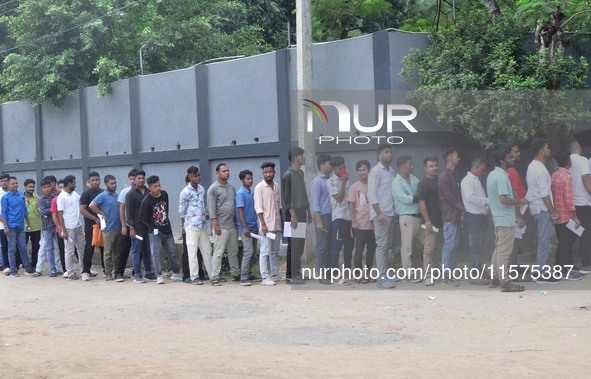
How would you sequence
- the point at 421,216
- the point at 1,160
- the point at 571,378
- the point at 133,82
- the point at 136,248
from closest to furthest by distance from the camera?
the point at 571,378, the point at 421,216, the point at 136,248, the point at 133,82, the point at 1,160

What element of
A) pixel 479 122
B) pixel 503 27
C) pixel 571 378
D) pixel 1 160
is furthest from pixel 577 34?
pixel 1 160

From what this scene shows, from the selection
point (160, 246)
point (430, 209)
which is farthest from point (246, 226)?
point (430, 209)

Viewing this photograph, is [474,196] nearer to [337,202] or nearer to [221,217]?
[337,202]

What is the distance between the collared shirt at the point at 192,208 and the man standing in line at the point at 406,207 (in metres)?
3.11

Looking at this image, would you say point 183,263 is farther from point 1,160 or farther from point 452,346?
point 1,160

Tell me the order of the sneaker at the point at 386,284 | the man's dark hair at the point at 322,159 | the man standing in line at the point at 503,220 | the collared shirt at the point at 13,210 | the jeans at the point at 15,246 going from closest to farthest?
the man standing in line at the point at 503,220, the sneaker at the point at 386,284, the man's dark hair at the point at 322,159, the collared shirt at the point at 13,210, the jeans at the point at 15,246

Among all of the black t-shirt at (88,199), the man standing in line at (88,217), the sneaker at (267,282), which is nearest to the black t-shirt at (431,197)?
the sneaker at (267,282)

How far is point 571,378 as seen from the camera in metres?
7.57

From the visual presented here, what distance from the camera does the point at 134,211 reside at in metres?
15.5

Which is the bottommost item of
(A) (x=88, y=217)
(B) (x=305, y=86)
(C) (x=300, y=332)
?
(C) (x=300, y=332)

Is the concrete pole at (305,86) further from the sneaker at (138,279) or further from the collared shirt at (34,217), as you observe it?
the collared shirt at (34,217)

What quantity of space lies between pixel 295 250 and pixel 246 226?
0.86 metres

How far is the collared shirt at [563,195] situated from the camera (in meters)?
13.2

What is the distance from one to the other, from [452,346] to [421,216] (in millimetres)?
4591
